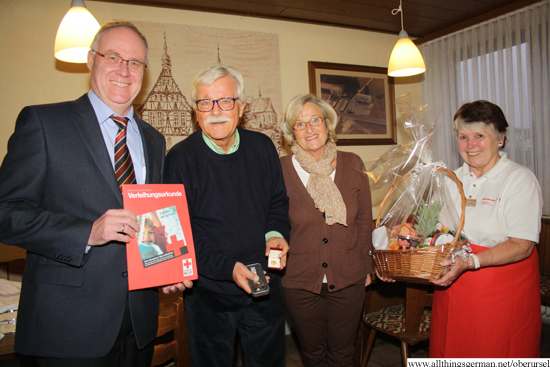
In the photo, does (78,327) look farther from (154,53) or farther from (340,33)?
(340,33)

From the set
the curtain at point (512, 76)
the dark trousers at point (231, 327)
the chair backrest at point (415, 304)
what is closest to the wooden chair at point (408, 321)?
the chair backrest at point (415, 304)

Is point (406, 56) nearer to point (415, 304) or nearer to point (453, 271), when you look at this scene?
point (415, 304)

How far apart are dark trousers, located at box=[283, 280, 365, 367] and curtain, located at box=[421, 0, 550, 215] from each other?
2.95m

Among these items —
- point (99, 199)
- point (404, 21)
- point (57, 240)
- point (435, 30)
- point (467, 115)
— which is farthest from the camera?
point (435, 30)

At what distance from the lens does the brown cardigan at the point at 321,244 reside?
2033 millimetres

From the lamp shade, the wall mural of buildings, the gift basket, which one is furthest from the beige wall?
the gift basket

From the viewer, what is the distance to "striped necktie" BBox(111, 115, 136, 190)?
1406 mm

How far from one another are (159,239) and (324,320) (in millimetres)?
1182

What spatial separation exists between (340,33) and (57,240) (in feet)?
12.7

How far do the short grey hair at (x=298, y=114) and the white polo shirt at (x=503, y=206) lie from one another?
0.85 m

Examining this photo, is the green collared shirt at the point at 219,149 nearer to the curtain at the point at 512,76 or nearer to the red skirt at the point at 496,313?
the red skirt at the point at 496,313

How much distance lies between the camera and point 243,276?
5.18 ft

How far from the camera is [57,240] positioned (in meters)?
1.23

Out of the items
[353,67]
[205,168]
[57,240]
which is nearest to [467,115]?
[205,168]
